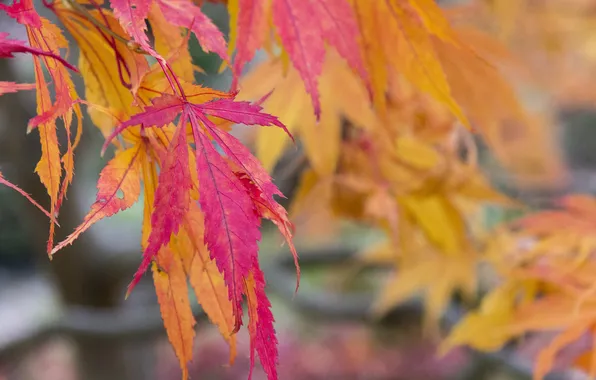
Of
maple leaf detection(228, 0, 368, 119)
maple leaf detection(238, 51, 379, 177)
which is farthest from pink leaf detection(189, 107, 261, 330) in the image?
maple leaf detection(238, 51, 379, 177)

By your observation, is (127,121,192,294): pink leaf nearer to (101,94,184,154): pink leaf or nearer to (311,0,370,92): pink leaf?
(101,94,184,154): pink leaf

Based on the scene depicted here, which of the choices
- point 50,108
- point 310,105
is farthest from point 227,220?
point 310,105

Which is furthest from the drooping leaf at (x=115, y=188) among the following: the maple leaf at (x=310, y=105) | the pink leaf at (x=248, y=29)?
the maple leaf at (x=310, y=105)

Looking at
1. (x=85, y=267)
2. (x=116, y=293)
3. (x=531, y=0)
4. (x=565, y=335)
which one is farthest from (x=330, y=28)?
(x=531, y=0)

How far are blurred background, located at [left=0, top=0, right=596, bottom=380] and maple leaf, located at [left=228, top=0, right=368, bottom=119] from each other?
0.05 m

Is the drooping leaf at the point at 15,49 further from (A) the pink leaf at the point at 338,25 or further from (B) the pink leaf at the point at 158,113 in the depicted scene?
(A) the pink leaf at the point at 338,25

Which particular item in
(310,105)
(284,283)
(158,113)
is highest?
(158,113)

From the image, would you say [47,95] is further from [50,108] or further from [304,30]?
[304,30]

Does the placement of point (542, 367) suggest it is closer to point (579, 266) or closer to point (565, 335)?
point (565, 335)

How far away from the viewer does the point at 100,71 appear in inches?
14.6

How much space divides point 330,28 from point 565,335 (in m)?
0.40

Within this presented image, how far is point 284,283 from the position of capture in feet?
4.68

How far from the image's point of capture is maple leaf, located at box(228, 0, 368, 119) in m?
0.38

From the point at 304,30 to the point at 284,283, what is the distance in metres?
1.10
